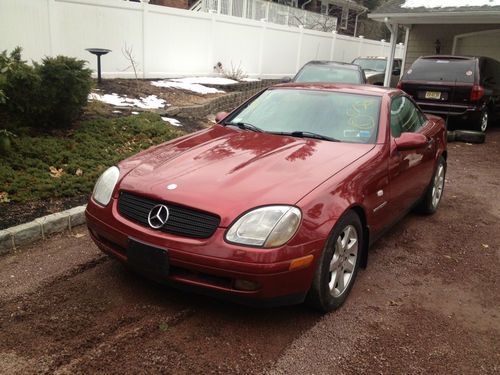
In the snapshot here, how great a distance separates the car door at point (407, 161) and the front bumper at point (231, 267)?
1471mm

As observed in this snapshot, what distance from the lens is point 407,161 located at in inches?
171

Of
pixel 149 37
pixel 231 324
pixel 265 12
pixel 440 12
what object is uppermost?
pixel 265 12

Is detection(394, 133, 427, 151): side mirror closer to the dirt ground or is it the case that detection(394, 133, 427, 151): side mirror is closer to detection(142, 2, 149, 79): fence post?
the dirt ground

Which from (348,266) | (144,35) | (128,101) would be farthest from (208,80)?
(348,266)

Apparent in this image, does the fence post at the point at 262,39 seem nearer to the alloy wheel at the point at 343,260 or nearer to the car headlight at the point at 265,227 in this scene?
the alloy wheel at the point at 343,260

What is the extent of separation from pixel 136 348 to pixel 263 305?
2.58 feet

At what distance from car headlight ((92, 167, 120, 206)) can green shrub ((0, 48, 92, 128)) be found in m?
2.62

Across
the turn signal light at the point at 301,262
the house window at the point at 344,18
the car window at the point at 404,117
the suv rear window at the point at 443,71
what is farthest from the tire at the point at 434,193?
the house window at the point at 344,18

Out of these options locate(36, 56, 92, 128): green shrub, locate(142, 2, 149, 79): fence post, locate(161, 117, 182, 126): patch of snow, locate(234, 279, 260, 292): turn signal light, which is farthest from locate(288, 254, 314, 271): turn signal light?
locate(142, 2, 149, 79): fence post

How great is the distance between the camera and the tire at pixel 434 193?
535cm

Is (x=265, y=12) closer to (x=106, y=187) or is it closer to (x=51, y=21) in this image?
(x=51, y=21)

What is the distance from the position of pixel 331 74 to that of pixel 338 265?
9050mm

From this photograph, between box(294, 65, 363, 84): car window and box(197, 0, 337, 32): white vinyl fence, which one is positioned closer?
box(294, 65, 363, 84): car window

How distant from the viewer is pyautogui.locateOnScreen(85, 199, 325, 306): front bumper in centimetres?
278
